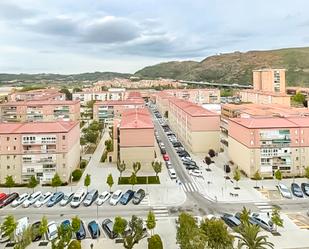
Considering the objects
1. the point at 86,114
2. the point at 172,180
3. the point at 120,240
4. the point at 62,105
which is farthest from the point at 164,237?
the point at 86,114

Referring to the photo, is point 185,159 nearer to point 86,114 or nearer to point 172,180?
point 172,180

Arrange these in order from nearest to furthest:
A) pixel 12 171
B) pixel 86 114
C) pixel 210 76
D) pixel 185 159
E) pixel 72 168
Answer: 1. pixel 12 171
2. pixel 72 168
3. pixel 185 159
4. pixel 86 114
5. pixel 210 76

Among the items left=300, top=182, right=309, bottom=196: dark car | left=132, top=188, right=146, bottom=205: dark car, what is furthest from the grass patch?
left=300, top=182, right=309, bottom=196: dark car

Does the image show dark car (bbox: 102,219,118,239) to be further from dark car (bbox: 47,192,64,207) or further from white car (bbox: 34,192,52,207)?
white car (bbox: 34,192,52,207)

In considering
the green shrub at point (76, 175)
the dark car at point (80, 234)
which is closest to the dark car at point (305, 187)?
the dark car at point (80, 234)

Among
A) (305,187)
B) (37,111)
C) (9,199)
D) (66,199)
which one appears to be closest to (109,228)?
(66,199)

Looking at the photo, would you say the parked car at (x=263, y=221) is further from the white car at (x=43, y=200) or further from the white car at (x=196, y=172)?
the white car at (x=43, y=200)

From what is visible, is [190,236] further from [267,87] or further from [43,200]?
[267,87]
